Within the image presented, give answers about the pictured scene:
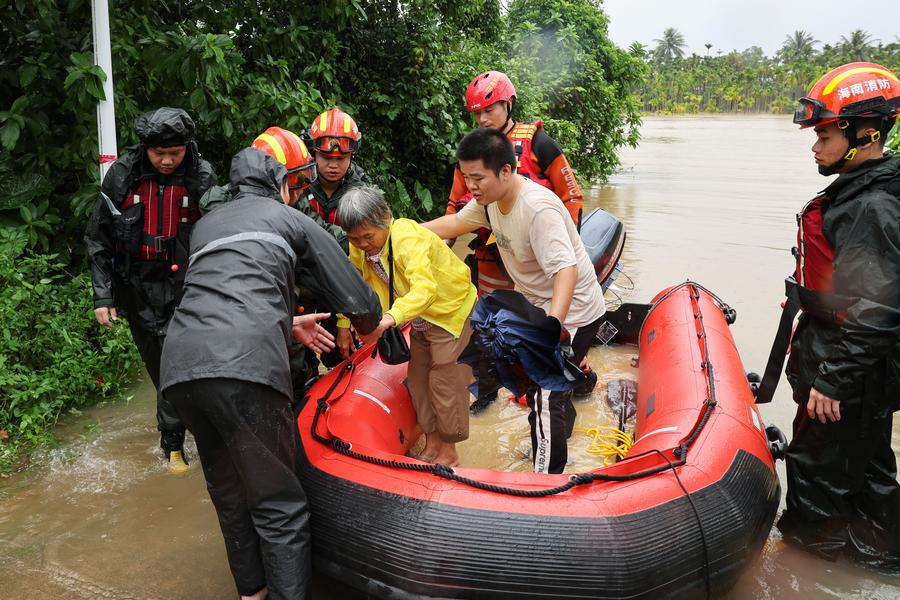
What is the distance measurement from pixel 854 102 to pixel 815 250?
0.53m

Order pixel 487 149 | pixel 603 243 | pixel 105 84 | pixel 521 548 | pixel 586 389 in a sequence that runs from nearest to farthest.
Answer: pixel 521 548, pixel 487 149, pixel 105 84, pixel 586 389, pixel 603 243

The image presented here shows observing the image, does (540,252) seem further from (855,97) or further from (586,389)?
(586,389)

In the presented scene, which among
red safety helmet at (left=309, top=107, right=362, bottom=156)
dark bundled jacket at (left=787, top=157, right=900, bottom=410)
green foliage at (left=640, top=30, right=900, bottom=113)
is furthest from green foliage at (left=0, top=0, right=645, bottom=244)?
green foliage at (left=640, top=30, right=900, bottom=113)

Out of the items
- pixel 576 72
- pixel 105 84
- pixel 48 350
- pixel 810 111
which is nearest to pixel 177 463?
pixel 48 350

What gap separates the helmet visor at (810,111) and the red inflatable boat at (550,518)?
3.72 feet

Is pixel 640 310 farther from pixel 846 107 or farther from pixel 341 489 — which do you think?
pixel 341 489

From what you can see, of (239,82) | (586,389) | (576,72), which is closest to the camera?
(586,389)

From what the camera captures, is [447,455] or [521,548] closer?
[521,548]

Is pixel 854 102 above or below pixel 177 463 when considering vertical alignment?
above

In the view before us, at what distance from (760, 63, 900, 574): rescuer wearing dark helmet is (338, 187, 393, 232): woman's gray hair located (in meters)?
1.58

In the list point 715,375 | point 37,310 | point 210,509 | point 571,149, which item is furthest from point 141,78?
point 571,149

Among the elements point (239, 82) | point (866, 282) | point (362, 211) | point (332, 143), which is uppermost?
→ point (239, 82)

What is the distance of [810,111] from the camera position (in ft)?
8.20

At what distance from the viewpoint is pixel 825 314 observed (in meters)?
2.57
